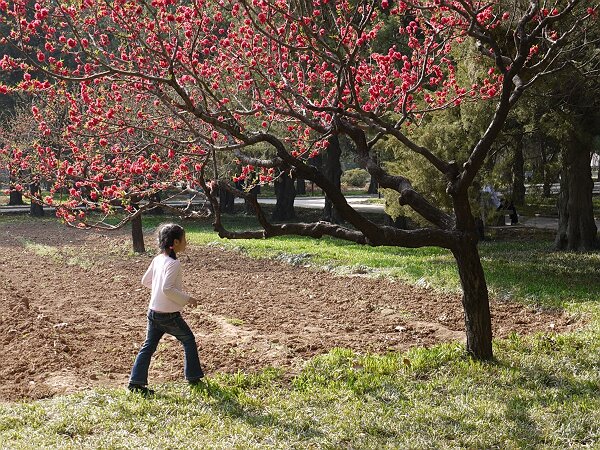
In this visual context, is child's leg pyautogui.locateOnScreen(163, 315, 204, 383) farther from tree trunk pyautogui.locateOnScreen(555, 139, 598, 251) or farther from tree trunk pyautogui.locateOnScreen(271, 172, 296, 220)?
tree trunk pyautogui.locateOnScreen(271, 172, 296, 220)

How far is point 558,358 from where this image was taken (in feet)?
23.3

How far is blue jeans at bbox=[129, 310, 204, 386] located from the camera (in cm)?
636

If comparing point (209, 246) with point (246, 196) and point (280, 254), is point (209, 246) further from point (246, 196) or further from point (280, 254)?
point (246, 196)

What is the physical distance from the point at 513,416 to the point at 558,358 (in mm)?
1786

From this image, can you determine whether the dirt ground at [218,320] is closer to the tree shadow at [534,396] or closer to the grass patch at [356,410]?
the grass patch at [356,410]

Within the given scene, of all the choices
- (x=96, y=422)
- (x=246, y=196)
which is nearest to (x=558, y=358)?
(x=246, y=196)

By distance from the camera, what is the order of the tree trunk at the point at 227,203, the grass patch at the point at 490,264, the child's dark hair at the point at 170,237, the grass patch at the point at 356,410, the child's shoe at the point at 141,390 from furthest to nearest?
the tree trunk at the point at 227,203 → the grass patch at the point at 490,264 → the child's dark hair at the point at 170,237 → the child's shoe at the point at 141,390 → the grass patch at the point at 356,410

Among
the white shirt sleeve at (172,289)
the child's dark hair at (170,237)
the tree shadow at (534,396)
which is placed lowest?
the tree shadow at (534,396)

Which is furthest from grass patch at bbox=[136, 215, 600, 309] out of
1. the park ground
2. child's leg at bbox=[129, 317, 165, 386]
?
child's leg at bbox=[129, 317, 165, 386]

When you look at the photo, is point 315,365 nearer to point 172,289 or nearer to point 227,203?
point 172,289

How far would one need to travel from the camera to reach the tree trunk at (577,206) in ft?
50.4

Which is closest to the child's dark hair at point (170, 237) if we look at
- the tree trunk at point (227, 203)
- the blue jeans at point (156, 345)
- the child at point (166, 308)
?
the child at point (166, 308)

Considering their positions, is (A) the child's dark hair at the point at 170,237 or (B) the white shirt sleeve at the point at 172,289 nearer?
(B) the white shirt sleeve at the point at 172,289

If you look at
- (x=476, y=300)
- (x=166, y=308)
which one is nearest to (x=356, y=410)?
(x=166, y=308)
